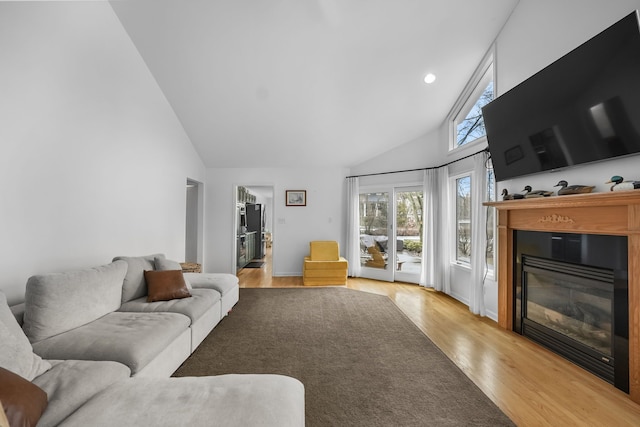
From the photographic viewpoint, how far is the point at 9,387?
1.06m

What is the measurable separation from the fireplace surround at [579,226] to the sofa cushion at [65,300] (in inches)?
154

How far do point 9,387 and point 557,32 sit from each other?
175 inches

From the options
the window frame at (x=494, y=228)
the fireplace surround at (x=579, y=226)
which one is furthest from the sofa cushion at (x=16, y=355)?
the window frame at (x=494, y=228)

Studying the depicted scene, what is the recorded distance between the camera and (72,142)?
2.53 metres

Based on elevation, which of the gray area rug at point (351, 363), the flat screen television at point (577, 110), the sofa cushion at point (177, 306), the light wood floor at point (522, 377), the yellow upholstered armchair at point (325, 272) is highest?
the flat screen television at point (577, 110)

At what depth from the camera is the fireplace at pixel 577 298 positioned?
6.81 ft

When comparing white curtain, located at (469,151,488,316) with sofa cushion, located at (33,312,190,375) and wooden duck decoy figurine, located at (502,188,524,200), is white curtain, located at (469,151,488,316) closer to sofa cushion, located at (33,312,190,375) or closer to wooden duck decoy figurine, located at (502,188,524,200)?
wooden duck decoy figurine, located at (502,188,524,200)

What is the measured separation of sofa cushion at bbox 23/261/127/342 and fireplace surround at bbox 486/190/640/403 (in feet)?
12.8

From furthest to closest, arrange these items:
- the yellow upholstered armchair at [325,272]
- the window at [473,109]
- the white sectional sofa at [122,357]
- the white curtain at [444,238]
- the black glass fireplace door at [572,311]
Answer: the yellow upholstered armchair at [325,272] < the white curtain at [444,238] < the window at [473,109] < the black glass fireplace door at [572,311] < the white sectional sofa at [122,357]

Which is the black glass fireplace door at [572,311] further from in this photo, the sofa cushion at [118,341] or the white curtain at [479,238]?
the sofa cushion at [118,341]

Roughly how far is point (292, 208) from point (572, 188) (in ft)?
14.9

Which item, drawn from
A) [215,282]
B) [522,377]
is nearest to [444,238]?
[522,377]

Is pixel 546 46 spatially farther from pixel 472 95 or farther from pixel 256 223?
pixel 256 223

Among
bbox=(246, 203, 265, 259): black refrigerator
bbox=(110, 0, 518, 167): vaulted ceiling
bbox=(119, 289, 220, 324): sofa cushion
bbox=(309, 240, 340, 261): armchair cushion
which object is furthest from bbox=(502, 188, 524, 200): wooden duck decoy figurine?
bbox=(246, 203, 265, 259): black refrigerator
